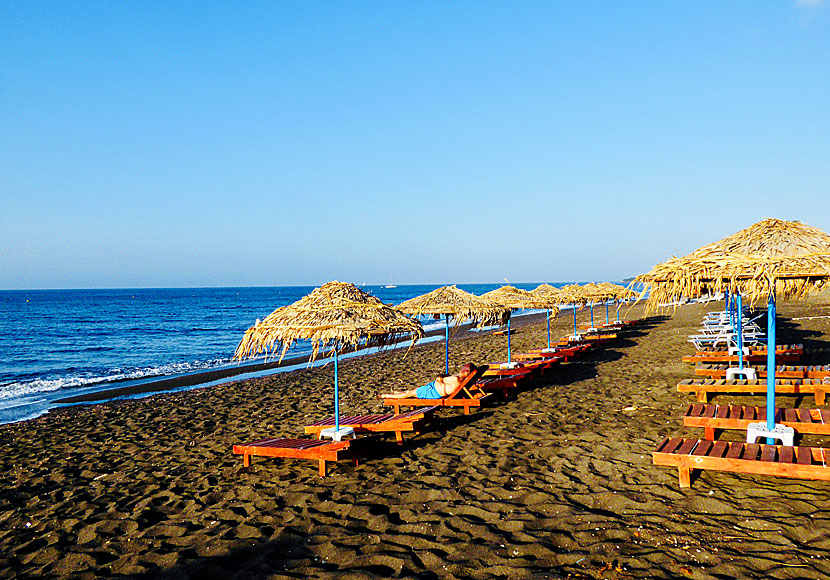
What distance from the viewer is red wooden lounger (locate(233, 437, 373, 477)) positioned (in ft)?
19.0

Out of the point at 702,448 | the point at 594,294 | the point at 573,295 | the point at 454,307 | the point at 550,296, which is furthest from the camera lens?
the point at 594,294

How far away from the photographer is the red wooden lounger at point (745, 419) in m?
5.55

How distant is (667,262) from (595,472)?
2495mm

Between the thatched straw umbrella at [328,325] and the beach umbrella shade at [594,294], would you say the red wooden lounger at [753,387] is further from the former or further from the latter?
the beach umbrella shade at [594,294]

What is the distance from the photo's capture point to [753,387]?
308 inches

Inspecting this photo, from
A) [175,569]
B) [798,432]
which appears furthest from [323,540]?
[798,432]

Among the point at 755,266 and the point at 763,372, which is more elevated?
the point at 755,266

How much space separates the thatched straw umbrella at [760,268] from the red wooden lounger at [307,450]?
3.91 m

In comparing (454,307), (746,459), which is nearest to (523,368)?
(454,307)

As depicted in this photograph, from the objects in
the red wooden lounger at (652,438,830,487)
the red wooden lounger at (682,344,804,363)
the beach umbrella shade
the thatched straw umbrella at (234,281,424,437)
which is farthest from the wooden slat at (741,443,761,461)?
the beach umbrella shade

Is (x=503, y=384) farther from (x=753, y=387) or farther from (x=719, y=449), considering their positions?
(x=719, y=449)

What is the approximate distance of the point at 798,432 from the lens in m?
5.70

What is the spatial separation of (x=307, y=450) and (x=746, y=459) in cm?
439

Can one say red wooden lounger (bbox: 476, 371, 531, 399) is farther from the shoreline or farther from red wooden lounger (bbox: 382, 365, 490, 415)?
the shoreline
